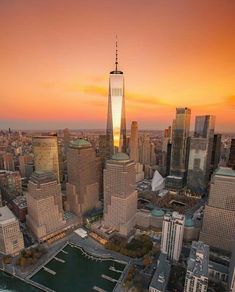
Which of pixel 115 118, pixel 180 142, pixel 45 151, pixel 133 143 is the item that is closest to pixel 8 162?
pixel 45 151

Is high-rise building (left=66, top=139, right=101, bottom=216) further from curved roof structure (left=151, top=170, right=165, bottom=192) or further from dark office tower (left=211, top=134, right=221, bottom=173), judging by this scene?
dark office tower (left=211, top=134, right=221, bottom=173)

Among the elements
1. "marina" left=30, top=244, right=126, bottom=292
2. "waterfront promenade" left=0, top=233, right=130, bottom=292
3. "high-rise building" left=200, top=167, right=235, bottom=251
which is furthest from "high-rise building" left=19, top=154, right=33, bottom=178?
"high-rise building" left=200, top=167, right=235, bottom=251

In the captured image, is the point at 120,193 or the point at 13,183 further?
the point at 13,183

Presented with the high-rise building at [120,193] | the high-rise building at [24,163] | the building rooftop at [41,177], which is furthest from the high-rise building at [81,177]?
the high-rise building at [24,163]

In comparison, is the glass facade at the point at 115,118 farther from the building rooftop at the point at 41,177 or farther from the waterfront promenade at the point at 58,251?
the waterfront promenade at the point at 58,251

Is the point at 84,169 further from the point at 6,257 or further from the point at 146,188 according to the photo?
the point at 146,188

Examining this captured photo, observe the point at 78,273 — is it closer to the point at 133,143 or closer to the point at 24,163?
the point at 133,143
